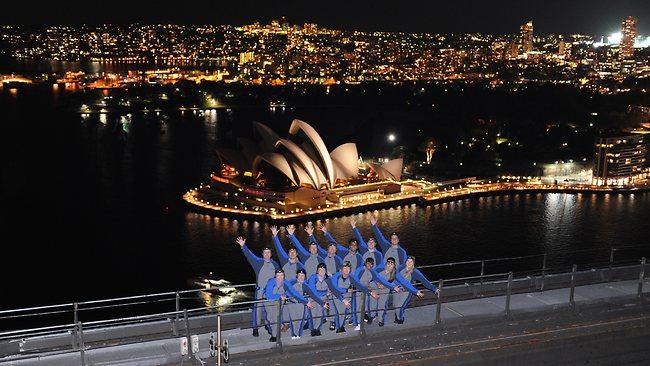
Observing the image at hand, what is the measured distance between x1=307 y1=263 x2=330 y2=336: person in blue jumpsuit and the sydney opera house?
2200cm

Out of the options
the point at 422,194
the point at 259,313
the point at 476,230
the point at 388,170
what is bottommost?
the point at 476,230

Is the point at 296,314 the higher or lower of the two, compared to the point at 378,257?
lower

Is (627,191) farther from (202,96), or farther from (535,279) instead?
(202,96)

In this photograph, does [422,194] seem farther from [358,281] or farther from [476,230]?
[358,281]

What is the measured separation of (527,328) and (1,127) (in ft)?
166

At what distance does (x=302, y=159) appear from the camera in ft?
97.4

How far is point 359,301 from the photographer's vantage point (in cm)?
605

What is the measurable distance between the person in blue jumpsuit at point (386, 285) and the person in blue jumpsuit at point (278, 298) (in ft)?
2.37

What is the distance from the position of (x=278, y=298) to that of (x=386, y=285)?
91cm

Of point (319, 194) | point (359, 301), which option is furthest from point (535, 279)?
point (319, 194)

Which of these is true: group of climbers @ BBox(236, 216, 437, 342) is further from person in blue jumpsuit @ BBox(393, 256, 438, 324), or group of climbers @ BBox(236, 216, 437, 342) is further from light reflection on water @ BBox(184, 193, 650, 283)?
light reflection on water @ BBox(184, 193, 650, 283)

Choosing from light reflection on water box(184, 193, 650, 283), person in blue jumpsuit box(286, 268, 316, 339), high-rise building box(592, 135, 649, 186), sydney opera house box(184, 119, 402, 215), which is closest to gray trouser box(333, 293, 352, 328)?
person in blue jumpsuit box(286, 268, 316, 339)

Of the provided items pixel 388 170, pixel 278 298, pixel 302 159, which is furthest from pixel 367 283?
pixel 388 170

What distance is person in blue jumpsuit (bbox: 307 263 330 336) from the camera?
571 cm
